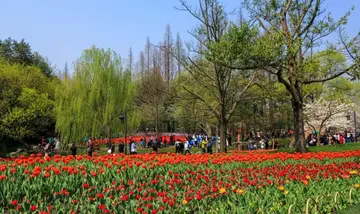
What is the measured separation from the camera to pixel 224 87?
21391 mm

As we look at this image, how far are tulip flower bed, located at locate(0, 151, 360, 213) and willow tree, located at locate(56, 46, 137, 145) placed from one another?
20.9m

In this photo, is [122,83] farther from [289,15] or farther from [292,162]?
[292,162]

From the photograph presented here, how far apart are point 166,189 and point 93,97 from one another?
2379 centimetres

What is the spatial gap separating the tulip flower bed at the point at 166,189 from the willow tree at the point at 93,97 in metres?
20.9

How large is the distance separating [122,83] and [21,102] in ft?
25.3

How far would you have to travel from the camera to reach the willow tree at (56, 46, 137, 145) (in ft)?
96.7

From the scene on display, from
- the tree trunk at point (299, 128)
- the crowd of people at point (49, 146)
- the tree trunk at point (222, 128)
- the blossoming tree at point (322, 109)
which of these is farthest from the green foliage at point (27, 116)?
the blossoming tree at point (322, 109)

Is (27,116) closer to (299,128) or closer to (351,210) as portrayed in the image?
(299,128)

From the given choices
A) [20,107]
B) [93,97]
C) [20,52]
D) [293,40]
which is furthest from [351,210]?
[20,52]

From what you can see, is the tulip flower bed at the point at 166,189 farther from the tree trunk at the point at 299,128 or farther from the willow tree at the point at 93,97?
the willow tree at the point at 93,97

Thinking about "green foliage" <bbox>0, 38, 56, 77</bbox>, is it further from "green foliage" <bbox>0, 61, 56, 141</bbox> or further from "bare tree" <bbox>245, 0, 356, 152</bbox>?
"bare tree" <bbox>245, 0, 356, 152</bbox>

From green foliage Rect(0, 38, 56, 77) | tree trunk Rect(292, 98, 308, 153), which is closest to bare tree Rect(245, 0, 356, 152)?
tree trunk Rect(292, 98, 308, 153)

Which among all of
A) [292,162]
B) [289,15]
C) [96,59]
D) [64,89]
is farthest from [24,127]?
[292,162]

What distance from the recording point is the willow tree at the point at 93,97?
29.5 meters
